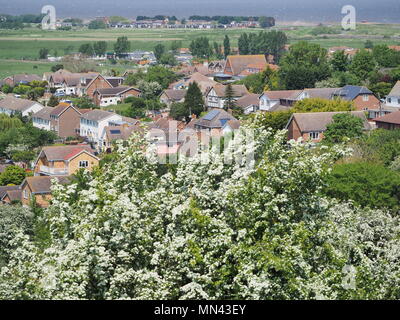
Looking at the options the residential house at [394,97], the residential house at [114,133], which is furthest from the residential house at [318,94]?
the residential house at [114,133]

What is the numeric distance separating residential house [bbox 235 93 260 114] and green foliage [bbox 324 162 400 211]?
429 inches

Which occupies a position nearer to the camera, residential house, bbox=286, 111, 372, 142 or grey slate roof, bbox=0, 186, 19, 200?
grey slate roof, bbox=0, 186, 19, 200

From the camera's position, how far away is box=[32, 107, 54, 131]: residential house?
19.7 metres

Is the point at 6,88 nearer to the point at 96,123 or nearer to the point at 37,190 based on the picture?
the point at 96,123

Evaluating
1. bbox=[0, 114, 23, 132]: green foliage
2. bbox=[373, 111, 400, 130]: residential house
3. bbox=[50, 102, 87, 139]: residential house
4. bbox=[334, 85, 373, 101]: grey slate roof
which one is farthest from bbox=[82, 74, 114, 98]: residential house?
bbox=[373, 111, 400, 130]: residential house

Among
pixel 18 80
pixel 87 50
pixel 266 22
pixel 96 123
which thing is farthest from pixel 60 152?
pixel 266 22

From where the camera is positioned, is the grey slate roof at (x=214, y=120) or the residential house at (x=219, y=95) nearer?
the grey slate roof at (x=214, y=120)

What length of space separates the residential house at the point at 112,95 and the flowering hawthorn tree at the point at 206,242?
1987 cm

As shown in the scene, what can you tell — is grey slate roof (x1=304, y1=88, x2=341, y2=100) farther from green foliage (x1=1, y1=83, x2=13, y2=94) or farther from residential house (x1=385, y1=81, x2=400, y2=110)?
green foliage (x1=1, y1=83, x2=13, y2=94)

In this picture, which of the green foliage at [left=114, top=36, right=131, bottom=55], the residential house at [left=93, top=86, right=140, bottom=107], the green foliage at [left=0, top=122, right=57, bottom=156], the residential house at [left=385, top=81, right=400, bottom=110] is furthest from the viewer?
the green foliage at [left=114, top=36, right=131, bottom=55]

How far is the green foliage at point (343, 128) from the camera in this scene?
48.3ft

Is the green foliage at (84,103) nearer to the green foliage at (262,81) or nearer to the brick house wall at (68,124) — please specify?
the brick house wall at (68,124)
